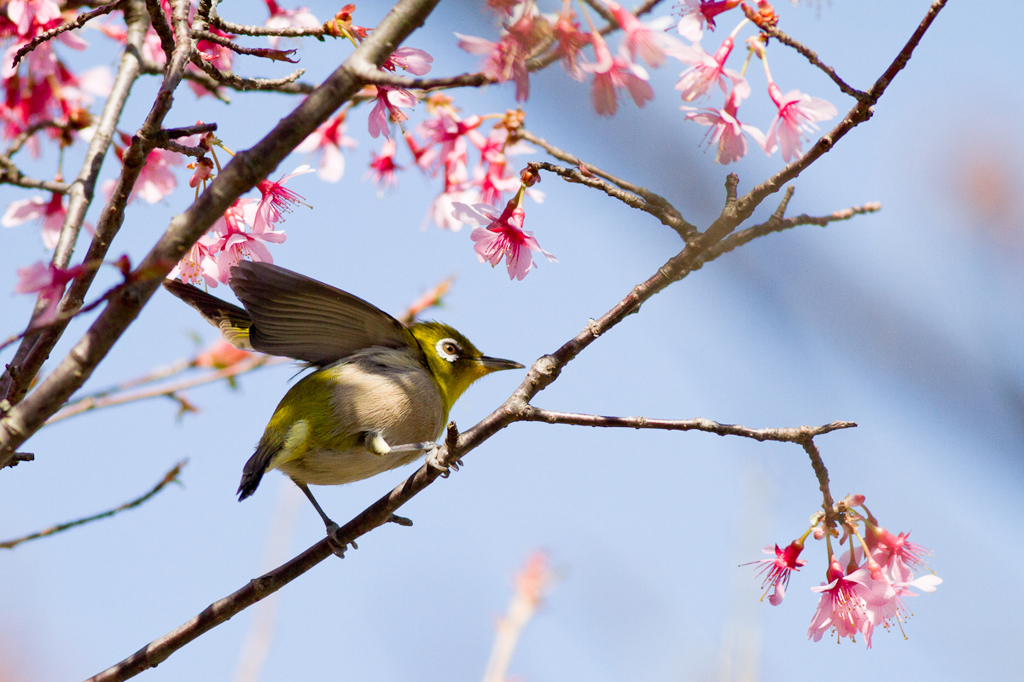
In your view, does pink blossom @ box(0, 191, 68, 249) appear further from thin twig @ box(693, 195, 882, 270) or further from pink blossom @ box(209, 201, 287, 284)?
thin twig @ box(693, 195, 882, 270)

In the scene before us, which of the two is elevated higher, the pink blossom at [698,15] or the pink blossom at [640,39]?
the pink blossom at [698,15]

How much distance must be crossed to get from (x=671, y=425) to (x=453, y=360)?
246 cm

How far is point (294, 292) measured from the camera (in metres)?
3.69

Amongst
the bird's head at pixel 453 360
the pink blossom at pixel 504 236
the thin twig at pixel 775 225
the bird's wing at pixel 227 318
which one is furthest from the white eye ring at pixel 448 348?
the thin twig at pixel 775 225

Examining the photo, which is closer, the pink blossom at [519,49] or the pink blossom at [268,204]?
the pink blossom at [519,49]

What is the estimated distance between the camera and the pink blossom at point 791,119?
10.1ft

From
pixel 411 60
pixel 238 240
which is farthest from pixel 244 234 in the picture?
pixel 411 60

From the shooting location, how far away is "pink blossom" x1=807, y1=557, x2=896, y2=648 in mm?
2969

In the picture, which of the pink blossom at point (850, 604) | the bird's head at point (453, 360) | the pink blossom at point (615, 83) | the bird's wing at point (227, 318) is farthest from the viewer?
the bird's head at point (453, 360)

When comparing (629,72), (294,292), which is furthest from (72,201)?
(629,72)

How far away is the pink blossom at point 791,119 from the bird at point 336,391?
1934 millimetres

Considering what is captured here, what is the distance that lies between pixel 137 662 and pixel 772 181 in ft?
7.98

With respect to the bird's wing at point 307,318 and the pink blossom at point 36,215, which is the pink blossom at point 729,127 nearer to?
the bird's wing at point 307,318

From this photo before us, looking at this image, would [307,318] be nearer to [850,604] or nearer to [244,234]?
[244,234]
